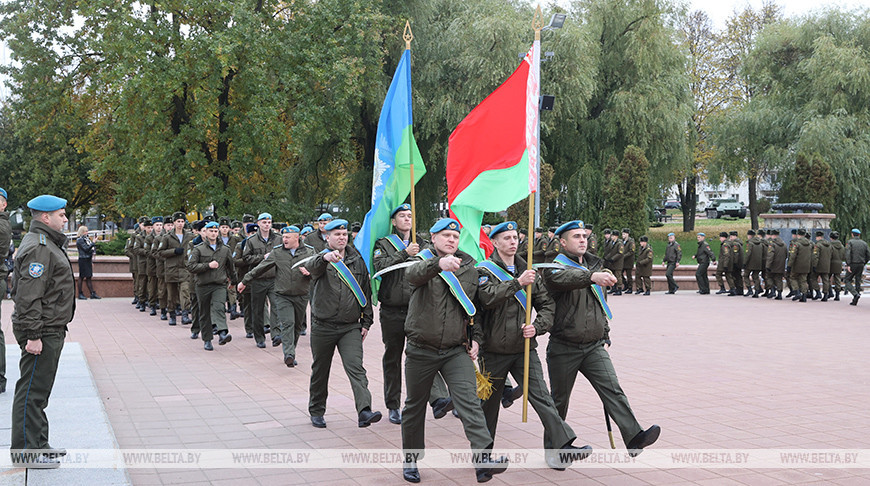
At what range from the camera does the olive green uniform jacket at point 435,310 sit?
5.75 metres

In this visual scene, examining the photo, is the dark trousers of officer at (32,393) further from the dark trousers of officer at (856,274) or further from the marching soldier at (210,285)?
the dark trousers of officer at (856,274)

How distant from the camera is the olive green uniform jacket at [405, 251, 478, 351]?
5746 millimetres

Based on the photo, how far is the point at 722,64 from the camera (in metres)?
44.3

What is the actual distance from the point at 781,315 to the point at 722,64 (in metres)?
30.0

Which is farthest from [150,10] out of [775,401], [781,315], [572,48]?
[775,401]

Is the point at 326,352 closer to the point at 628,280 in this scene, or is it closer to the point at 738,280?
the point at 628,280

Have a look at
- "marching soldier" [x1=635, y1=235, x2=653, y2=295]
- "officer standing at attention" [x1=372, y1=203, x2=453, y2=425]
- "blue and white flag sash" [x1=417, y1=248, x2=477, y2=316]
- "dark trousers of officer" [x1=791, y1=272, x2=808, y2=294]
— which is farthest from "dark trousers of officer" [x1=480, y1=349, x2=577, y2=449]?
"marching soldier" [x1=635, y1=235, x2=653, y2=295]

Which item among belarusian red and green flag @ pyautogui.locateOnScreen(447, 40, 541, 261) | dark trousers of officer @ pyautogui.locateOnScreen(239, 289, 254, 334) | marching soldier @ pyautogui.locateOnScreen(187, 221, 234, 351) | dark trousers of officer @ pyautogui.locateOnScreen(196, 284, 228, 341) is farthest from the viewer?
dark trousers of officer @ pyautogui.locateOnScreen(239, 289, 254, 334)

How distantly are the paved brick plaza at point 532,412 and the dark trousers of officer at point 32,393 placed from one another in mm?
385

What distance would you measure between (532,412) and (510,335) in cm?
234

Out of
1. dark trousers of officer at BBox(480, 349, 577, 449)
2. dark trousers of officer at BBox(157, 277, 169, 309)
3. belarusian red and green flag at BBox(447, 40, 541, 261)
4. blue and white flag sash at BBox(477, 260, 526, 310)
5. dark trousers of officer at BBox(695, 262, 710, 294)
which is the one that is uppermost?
belarusian red and green flag at BBox(447, 40, 541, 261)

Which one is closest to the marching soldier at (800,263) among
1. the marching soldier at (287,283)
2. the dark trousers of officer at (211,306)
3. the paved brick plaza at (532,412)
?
the paved brick plaza at (532,412)

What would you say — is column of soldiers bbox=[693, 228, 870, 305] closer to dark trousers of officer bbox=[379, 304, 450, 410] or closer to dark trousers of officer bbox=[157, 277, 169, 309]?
dark trousers of officer bbox=[157, 277, 169, 309]

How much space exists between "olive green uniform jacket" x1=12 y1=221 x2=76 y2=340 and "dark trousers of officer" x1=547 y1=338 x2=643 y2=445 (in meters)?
3.71
